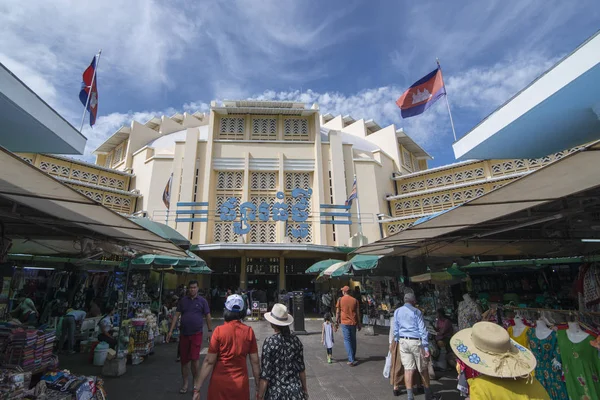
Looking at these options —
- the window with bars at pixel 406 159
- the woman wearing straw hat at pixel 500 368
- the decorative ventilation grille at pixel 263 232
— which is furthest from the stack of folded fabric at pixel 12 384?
the window with bars at pixel 406 159

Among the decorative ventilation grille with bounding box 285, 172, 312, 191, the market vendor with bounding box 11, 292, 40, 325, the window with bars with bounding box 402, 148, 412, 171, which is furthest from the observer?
the window with bars with bounding box 402, 148, 412, 171

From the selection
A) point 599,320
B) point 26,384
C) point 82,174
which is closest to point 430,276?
point 599,320

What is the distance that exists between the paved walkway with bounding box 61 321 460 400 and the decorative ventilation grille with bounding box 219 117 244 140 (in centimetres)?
1440

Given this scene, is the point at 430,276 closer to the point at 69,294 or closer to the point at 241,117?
the point at 69,294

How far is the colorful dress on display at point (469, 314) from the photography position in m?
5.35

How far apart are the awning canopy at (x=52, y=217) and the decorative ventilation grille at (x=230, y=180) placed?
1164 cm

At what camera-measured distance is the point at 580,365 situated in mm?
3191

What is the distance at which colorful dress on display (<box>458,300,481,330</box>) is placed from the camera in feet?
17.5

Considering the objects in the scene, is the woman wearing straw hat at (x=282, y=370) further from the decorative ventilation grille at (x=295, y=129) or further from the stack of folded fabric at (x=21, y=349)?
the decorative ventilation grille at (x=295, y=129)

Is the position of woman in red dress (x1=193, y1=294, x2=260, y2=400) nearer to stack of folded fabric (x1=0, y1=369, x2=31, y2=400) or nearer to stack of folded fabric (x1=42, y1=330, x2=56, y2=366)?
stack of folded fabric (x1=0, y1=369, x2=31, y2=400)

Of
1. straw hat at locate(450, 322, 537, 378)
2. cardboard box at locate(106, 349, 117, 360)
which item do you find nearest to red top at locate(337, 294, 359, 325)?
straw hat at locate(450, 322, 537, 378)

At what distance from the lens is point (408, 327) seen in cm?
444

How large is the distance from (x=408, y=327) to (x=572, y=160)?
2.89 meters

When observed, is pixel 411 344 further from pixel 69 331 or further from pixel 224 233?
pixel 224 233
